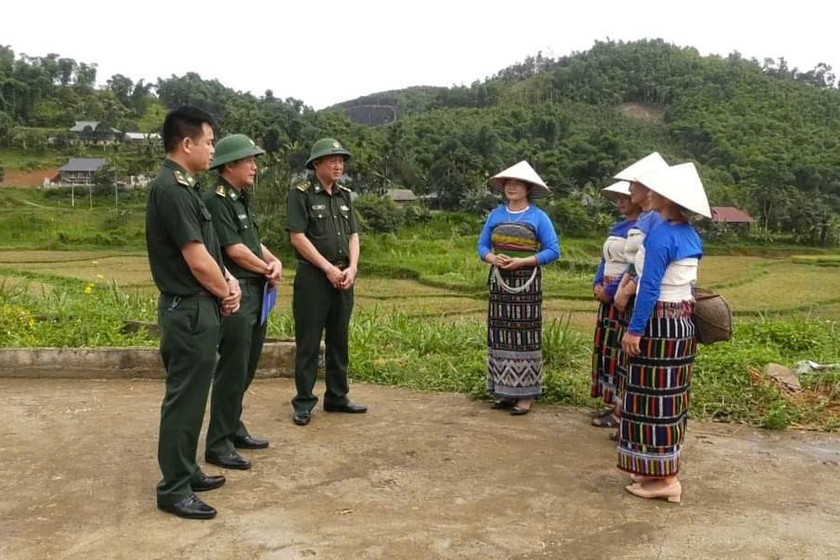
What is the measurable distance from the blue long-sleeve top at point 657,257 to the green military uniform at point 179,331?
1.79m

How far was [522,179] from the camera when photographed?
4.60m

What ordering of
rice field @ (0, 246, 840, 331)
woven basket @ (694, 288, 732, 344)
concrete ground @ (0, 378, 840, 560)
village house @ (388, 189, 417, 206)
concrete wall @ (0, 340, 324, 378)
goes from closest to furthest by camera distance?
concrete ground @ (0, 378, 840, 560)
woven basket @ (694, 288, 732, 344)
concrete wall @ (0, 340, 324, 378)
rice field @ (0, 246, 840, 331)
village house @ (388, 189, 417, 206)

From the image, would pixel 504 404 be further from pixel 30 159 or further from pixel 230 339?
pixel 30 159

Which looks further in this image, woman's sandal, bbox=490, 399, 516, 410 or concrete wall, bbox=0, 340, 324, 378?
concrete wall, bbox=0, 340, 324, 378

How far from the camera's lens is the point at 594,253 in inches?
1129

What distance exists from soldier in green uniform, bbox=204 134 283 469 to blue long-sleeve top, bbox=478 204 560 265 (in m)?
1.53

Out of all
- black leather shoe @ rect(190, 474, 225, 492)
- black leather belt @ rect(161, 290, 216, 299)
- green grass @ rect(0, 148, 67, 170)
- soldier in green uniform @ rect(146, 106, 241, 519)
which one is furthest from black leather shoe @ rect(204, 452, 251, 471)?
green grass @ rect(0, 148, 67, 170)

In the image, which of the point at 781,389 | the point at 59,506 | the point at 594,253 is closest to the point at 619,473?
the point at 781,389

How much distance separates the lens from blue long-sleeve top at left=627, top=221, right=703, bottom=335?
321 cm

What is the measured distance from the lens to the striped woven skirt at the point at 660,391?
3297 mm

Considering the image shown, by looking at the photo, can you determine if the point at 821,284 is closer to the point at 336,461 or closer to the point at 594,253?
the point at 594,253

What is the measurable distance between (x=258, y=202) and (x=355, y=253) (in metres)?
21.7

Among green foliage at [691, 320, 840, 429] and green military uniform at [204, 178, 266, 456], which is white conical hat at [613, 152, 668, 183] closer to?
green foliage at [691, 320, 840, 429]

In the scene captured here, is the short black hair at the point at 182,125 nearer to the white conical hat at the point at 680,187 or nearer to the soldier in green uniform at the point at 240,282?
the soldier in green uniform at the point at 240,282
